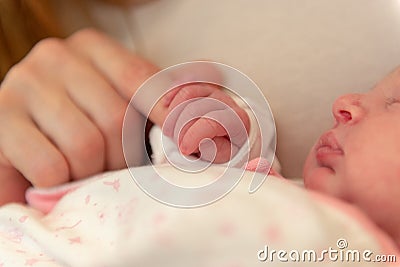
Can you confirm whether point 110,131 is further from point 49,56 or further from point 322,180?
point 322,180

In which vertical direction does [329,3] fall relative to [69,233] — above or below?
above

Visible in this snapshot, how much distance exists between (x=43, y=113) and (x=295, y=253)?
1.24ft

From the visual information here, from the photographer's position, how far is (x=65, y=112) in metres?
0.80

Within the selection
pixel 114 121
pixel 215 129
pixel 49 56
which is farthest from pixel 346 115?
pixel 49 56

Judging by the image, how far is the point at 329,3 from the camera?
951 millimetres

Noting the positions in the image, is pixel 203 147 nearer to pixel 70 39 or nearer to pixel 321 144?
pixel 321 144

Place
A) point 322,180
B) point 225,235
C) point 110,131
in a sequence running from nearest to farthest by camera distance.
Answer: point 225,235 < point 322,180 < point 110,131

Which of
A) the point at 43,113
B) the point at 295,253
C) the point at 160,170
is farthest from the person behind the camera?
the point at 43,113

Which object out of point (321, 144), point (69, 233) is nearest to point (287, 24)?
point (321, 144)

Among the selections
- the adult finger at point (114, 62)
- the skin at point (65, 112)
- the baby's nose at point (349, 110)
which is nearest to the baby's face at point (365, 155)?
the baby's nose at point (349, 110)

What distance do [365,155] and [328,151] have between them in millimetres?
59

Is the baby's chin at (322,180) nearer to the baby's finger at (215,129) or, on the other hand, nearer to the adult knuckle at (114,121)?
the baby's finger at (215,129)

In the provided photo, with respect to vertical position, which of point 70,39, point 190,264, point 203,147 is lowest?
point 190,264

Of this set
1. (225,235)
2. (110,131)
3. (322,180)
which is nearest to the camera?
(225,235)
